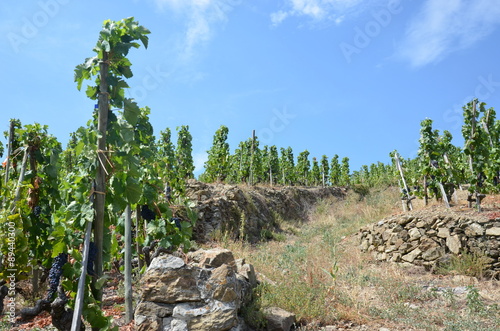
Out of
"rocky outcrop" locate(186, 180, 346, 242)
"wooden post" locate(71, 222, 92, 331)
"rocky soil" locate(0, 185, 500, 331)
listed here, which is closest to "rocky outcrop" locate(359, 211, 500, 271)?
"rocky soil" locate(0, 185, 500, 331)

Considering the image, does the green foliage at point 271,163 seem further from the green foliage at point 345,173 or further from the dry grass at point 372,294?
the dry grass at point 372,294

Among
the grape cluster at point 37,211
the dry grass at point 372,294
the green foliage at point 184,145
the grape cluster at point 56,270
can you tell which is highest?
the green foliage at point 184,145

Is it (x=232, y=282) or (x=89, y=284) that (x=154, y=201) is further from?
(x=89, y=284)

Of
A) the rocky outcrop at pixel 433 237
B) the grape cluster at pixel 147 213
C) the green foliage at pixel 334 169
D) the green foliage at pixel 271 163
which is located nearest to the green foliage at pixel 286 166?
the green foliage at pixel 271 163

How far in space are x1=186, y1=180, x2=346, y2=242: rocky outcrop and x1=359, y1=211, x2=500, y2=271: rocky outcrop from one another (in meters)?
4.35

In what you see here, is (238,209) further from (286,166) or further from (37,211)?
(286,166)

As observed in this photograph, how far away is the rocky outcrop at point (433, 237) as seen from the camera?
8.32 meters

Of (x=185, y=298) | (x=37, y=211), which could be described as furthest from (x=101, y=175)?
(x=37, y=211)

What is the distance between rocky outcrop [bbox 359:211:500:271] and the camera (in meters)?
8.32

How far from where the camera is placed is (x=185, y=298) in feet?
13.8

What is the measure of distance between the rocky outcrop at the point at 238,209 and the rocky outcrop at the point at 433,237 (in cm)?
435

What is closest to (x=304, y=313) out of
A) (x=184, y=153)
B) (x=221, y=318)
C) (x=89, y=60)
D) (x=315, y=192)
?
(x=221, y=318)

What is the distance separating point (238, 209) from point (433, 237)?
6835mm

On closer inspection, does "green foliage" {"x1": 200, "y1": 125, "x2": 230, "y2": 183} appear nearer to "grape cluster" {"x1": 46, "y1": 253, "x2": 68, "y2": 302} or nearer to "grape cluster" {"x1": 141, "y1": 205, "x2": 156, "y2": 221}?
"grape cluster" {"x1": 141, "y1": 205, "x2": 156, "y2": 221}
